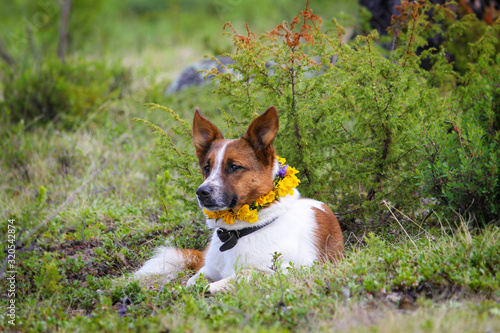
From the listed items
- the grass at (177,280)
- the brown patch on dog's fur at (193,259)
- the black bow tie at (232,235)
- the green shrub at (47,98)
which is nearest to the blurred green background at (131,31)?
the green shrub at (47,98)

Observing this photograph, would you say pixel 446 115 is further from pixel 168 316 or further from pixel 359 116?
pixel 168 316

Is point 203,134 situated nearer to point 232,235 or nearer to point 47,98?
point 232,235

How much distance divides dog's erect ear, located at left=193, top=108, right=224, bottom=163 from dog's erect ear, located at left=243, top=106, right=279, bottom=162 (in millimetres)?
403

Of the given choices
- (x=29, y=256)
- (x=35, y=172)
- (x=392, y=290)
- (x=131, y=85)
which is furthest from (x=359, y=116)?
(x=131, y=85)

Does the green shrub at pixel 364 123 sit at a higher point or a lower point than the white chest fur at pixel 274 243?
higher

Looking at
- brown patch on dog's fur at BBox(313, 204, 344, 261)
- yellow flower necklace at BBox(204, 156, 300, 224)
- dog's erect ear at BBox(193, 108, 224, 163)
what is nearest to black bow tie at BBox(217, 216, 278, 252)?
yellow flower necklace at BBox(204, 156, 300, 224)

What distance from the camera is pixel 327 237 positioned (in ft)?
14.1

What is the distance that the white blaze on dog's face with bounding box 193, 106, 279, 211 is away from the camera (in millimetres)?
3844

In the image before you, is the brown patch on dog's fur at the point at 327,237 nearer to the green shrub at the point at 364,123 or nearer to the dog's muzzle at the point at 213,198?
the green shrub at the point at 364,123

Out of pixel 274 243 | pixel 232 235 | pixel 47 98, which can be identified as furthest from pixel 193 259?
pixel 47 98

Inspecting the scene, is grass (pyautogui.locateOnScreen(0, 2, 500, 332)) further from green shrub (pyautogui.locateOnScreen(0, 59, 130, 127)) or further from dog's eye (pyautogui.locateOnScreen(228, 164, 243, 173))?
green shrub (pyautogui.locateOnScreen(0, 59, 130, 127))

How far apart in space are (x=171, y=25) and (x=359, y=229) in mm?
17411

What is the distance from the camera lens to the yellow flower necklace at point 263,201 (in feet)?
13.1

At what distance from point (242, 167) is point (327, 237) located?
3.52ft
